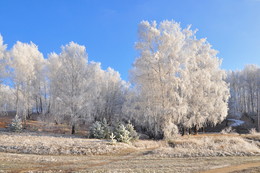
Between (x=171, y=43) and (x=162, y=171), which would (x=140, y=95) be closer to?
(x=171, y=43)

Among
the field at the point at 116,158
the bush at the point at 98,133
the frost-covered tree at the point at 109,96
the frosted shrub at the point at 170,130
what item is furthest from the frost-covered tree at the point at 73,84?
the frost-covered tree at the point at 109,96

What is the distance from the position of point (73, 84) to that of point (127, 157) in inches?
620

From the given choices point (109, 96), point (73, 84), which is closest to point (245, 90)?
point (109, 96)

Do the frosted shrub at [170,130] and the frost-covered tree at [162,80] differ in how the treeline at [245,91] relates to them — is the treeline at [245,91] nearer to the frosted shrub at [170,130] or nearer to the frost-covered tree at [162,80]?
the frost-covered tree at [162,80]

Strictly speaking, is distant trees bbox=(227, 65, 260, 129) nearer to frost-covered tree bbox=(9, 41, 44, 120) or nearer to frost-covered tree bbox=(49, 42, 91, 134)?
frost-covered tree bbox=(49, 42, 91, 134)

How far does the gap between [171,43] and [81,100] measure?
13.3 metres

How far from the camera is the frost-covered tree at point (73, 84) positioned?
2705 centimetres

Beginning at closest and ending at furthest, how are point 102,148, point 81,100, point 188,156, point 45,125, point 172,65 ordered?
point 188,156 → point 102,148 → point 172,65 → point 81,100 → point 45,125

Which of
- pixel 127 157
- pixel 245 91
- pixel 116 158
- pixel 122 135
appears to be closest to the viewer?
pixel 116 158

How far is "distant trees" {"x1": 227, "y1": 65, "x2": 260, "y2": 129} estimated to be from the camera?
2183 inches

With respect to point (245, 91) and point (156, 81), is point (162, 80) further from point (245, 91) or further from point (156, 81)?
point (245, 91)

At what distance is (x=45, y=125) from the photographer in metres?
32.3

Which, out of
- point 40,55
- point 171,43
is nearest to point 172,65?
point 171,43

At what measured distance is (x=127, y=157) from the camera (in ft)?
49.6
